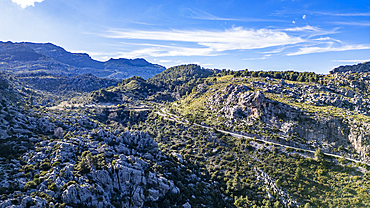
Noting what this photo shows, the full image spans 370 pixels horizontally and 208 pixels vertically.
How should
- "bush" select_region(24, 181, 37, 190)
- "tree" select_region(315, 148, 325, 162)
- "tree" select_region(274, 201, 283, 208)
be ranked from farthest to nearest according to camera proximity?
"tree" select_region(315, 148, 325, 162) < "tree" select_region(274, 201, 283, 208) < "bush" select_region(24, 181, 37, 190)

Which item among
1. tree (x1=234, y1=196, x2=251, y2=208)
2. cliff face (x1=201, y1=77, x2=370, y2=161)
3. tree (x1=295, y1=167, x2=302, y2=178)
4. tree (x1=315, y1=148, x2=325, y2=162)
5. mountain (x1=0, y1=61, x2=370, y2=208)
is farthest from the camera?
cliff face (x1=201, y1=77, x2=370, y2=161)

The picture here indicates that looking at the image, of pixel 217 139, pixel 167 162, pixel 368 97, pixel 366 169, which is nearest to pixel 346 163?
pixel 366 169

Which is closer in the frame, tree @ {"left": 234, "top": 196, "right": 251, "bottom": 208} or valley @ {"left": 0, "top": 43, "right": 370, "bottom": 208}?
valley @ {"left": 0, "top": 43, "right": 370, "bottom": 208}

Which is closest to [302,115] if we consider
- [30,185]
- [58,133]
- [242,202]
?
[242,202]

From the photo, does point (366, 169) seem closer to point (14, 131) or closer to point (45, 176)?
point (45, 176)

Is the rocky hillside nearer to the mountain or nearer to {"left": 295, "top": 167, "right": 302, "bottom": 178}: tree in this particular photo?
the mountain

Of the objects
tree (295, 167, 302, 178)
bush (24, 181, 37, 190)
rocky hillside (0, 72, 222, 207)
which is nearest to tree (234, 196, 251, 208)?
rocky hillside (0, 72, 222, 207)

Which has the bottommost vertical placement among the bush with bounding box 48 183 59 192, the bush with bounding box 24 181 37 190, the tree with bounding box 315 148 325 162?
the tree with bounding box 315 148 325 162

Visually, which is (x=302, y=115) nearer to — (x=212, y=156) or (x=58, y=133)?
(x=212, y=156)

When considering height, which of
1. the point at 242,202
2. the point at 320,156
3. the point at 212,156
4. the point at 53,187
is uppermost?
the point at 53,187

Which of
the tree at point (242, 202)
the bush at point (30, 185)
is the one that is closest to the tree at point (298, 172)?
the tree at point (242, 202)

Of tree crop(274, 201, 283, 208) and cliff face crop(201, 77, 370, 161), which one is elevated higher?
cliff face crop(201, 77, 370, 161)

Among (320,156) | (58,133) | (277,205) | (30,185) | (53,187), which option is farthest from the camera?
(320,156)

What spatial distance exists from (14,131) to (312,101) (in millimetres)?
164306
